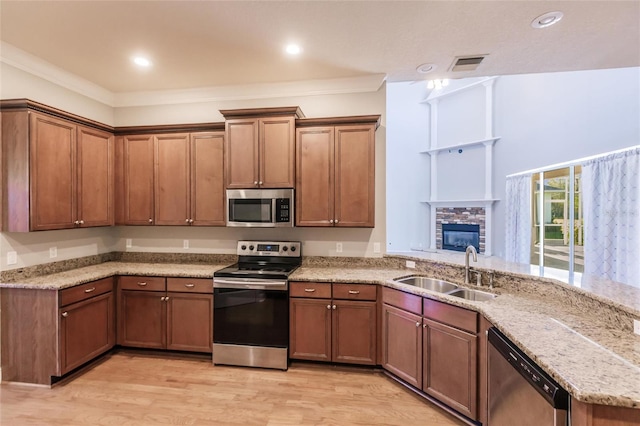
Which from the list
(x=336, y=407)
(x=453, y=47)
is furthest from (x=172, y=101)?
(x=336, y=407)

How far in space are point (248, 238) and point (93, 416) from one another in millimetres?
2023

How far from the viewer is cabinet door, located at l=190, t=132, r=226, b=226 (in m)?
3.32

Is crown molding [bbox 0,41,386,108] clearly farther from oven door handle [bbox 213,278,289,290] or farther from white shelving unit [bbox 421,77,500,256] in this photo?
white shelving unit [bbox 421,77,500,256]

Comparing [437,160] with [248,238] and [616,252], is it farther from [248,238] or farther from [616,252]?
[248,238]

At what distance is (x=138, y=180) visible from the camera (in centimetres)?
345

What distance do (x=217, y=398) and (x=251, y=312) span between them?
2.46 ft

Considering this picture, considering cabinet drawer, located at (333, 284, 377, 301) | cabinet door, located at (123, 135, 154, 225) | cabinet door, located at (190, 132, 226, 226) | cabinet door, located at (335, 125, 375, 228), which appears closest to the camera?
cabinet drawer, located at (333, 284, 377, 301)

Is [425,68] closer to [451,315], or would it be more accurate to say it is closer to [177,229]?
[451,315]

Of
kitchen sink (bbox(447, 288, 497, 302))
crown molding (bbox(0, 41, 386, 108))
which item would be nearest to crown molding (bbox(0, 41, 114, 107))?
crown molding (bbox(0, 41, 386, 108))

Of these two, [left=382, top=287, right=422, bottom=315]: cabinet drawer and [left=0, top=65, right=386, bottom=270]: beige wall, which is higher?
[left=0, top=65, right=386, bottom=270]: beige wall

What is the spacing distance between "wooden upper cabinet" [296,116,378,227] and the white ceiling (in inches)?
27.4

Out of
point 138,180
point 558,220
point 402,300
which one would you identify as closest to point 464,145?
point 558,220

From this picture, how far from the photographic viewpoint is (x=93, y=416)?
7.18 ft

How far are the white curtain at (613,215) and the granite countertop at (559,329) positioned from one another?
2.04 metres
